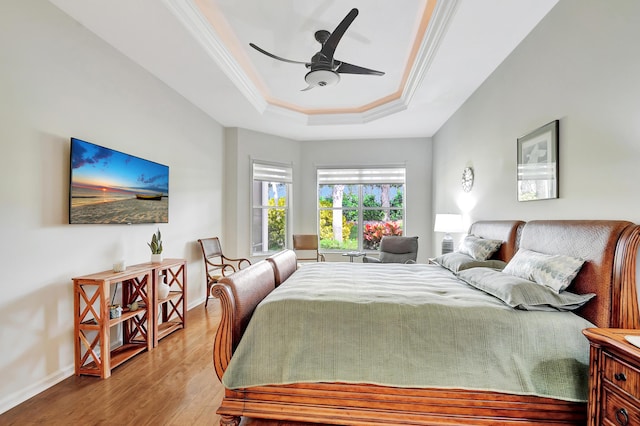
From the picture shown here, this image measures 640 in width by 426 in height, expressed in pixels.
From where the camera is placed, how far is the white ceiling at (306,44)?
2.30 meters

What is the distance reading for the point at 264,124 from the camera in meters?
4.92

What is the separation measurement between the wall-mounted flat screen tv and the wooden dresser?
134 inches

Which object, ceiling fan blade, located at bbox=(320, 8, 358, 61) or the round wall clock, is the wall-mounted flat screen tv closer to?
ceiling fan blade, located at bbox=(320, 8, 358, 61)

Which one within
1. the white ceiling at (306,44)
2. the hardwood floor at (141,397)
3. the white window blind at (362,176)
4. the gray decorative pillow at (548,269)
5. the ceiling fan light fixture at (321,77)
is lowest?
the hardwood floor at (141,397)

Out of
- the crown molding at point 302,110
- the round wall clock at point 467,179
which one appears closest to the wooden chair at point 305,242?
the crown molding at point 302,110

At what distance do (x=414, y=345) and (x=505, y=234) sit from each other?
1.62 metres

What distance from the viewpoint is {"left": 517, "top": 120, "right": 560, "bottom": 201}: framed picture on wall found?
218cm

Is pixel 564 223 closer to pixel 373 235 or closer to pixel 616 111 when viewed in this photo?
pixel 616 111

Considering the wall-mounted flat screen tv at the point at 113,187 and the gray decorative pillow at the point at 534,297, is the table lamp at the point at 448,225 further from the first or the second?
the wall-mounted flat screen tv at the point at 113,187

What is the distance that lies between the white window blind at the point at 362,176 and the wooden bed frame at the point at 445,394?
403 cm

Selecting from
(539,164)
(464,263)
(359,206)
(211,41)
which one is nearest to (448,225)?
(464,263)

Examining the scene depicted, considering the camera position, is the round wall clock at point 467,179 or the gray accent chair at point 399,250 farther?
the gray accent chair at point 399,250

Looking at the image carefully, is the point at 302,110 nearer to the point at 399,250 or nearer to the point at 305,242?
the point at 305,242

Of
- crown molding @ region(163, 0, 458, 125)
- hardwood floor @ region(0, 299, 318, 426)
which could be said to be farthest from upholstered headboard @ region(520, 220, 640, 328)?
hardwood floor @ region(0, 299, 318, 426)
